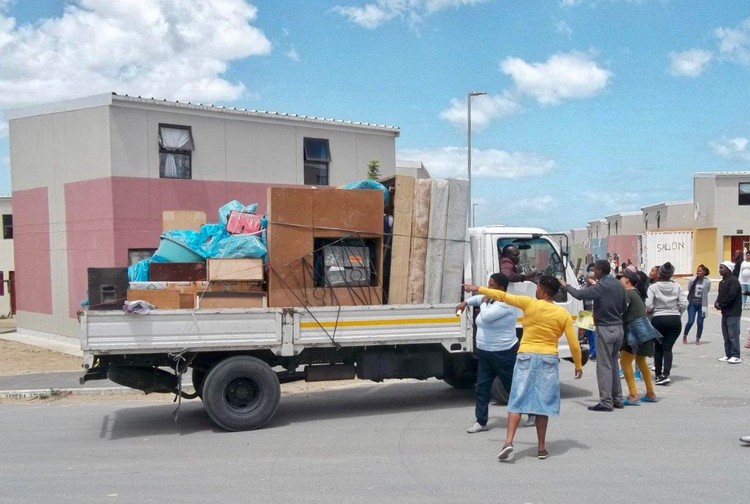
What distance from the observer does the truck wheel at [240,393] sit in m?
7.93

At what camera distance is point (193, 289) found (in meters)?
8.23

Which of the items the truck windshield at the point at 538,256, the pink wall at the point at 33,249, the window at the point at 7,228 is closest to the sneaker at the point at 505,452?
the truck windshield at the point at 538,256

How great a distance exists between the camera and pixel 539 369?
6.61 meters

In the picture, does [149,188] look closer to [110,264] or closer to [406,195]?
[110,264]

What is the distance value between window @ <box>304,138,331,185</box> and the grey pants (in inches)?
461

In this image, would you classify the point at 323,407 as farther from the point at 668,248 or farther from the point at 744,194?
the point at 744,194

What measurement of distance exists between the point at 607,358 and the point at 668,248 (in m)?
29.6

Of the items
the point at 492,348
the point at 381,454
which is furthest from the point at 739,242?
the point at 381,454

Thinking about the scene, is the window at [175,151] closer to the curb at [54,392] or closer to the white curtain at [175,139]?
the white curtain at [175,139]

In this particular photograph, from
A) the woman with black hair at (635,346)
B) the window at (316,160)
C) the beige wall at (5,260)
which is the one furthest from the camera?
the beige wall at (5,260)

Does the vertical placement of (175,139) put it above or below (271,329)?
above

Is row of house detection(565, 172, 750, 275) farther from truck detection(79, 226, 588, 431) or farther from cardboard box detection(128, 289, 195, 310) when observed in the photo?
cardboard box detection(128, 289, 195, 310)

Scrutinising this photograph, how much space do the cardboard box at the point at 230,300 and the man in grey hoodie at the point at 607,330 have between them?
144 inches

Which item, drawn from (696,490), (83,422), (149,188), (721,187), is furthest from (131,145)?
(721,187)
